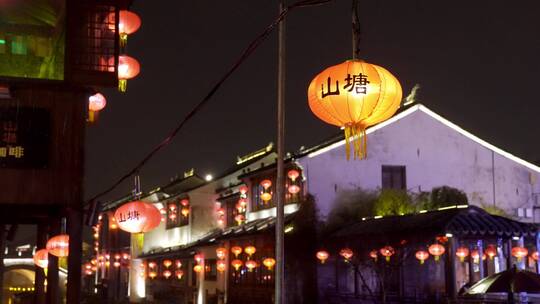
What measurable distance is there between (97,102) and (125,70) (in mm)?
1455

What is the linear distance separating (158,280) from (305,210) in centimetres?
2305

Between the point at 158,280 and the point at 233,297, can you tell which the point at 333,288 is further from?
the point at 158,280

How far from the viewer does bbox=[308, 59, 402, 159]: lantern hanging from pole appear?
39.1 ft

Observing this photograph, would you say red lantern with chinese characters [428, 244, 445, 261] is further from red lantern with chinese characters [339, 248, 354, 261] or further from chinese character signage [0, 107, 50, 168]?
chinese character signage [0, 107, 50, 168]

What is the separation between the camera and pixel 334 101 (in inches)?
476

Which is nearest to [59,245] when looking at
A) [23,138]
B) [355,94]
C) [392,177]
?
[23,138]

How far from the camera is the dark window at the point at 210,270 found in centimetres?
4194

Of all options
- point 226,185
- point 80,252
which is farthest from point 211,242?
point 80,252

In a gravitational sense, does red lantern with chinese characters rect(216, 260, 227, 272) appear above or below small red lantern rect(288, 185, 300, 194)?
below

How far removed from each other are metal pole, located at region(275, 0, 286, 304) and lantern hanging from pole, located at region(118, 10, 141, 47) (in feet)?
10.4

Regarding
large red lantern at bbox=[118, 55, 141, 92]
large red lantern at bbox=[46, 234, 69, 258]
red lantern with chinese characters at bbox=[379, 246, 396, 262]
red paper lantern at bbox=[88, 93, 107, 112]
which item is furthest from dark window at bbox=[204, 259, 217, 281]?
large red lantern at bbox=[118, 55, 141, 92]

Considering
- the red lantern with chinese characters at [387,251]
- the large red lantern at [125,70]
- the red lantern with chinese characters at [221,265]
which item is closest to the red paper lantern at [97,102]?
the large red lantern at [125,70]

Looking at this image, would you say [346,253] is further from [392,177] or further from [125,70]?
[125,70]

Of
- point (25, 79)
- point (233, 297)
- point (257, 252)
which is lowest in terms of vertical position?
point (233, 297)
